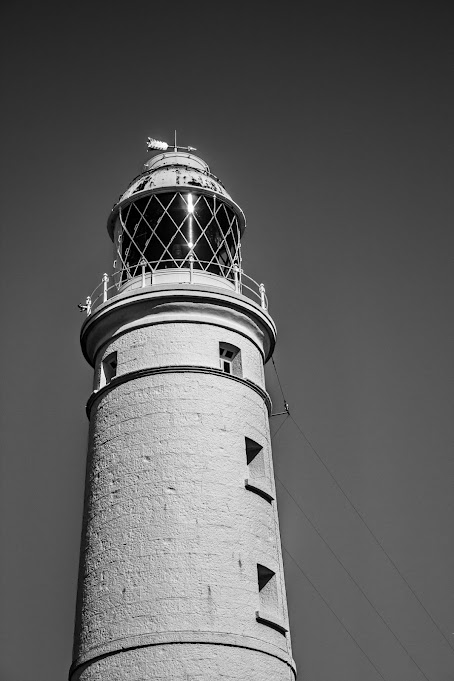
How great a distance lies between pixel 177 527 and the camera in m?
18.0

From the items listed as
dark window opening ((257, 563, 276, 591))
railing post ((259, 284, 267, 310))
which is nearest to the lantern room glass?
railing post ((259, 284, 267, 310))

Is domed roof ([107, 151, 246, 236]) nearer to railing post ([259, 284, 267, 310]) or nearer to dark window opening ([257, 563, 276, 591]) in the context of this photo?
railing post ([259, 284, 267, 310])

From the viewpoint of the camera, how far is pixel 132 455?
1916 centimetres

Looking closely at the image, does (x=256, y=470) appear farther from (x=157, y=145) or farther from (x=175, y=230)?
(x=157, y=145)

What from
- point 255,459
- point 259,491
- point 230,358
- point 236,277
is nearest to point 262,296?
point 236,277

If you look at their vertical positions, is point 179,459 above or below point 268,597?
above

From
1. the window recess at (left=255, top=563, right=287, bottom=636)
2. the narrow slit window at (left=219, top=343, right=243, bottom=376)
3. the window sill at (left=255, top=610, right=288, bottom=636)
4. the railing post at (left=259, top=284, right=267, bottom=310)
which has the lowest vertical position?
the window sill at (left=255, top=610, right=288, bottom=636)

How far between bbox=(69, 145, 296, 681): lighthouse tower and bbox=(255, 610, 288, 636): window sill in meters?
0.03

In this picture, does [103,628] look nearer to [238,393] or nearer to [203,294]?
[238,393]

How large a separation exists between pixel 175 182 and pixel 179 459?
26.0ft

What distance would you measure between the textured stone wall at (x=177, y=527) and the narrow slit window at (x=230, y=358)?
0.16 metres

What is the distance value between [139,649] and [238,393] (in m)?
6.24

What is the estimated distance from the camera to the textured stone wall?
16.9 metres

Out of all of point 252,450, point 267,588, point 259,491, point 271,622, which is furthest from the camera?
point 252,450
